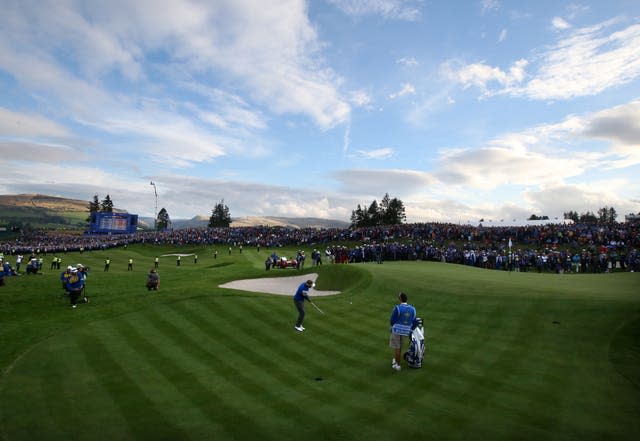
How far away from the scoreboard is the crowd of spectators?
1033 inches

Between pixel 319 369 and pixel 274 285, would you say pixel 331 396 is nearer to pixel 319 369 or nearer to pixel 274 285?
pixel 319 369

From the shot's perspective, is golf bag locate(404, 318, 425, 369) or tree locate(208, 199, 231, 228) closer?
golf bag locate(404, 318, 425, 369)

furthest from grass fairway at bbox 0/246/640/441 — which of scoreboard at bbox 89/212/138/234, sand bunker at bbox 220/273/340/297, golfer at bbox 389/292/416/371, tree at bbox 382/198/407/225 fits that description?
tree at bbox 382/198/407/225

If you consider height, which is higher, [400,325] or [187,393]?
[400,325]

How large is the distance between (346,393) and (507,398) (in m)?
4.01

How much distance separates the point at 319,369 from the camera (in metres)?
11.7

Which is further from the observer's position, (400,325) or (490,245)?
(490,245)

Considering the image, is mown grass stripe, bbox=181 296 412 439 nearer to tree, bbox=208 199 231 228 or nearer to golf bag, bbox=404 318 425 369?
golf bag, bbox=404 318 425 369

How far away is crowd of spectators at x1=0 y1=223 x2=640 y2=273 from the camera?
Answer: 37656 mm

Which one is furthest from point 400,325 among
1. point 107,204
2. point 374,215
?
point 107,204

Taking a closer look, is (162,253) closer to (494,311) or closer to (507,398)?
(494,311)

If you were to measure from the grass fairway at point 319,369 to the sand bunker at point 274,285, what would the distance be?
220 inches

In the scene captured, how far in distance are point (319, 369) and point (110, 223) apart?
3901 inches

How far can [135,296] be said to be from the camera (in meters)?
21.0
